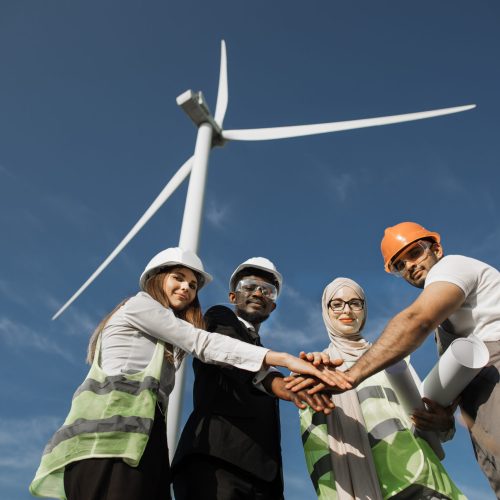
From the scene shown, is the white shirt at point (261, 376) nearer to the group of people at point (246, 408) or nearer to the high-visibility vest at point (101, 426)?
the group of people at point (246, 408)

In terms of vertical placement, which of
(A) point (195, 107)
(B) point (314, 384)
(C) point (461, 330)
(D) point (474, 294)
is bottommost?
(B) point (314, 384)

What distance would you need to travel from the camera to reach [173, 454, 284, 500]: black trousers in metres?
4.21

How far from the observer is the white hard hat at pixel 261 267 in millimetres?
6476

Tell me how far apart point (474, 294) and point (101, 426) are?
3.40m

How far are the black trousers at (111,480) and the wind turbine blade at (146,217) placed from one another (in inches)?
547

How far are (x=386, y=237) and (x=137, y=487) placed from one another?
386 cm

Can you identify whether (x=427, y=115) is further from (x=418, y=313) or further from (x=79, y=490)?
(x=79, y=490)

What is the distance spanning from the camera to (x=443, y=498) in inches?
171

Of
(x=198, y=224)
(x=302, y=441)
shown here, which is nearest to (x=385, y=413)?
(x=302, y=441)

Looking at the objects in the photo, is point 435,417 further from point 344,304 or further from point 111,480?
point 111,480

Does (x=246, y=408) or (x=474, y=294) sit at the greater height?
(x=474, y=294)

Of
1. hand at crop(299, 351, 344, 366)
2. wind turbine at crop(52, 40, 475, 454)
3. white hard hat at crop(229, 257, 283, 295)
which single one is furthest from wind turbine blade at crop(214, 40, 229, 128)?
hand at crop(299, 351, 344, 366)

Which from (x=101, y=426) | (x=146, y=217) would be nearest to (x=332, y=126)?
(x=146, y=217)

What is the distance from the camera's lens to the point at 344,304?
6094 mm
